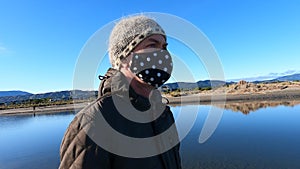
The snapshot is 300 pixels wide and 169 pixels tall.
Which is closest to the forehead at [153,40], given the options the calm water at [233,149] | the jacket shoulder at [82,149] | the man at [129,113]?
the man at [129,113]

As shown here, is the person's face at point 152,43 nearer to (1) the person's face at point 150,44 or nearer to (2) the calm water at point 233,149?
(1) the person's face at point 150,44

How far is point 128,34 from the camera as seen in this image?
6.17 ft

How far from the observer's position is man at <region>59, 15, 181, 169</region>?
1481mm

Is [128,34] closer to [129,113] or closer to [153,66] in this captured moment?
[153,66]

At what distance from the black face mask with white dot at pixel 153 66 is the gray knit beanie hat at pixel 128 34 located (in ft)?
0.34

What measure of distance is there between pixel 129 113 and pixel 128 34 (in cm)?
60

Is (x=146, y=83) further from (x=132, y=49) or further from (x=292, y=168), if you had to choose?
(x=292, y=168)

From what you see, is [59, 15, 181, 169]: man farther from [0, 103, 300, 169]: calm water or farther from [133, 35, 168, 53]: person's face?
[0, 103, 300, 169]: calm water

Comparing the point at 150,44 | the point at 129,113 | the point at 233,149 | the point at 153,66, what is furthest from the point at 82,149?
the point at 233,149

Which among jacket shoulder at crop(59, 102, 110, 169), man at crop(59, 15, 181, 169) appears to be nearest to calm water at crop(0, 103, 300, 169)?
man at crop(59, 15, 181, 169)

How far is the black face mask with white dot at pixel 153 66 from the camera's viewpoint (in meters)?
1.77

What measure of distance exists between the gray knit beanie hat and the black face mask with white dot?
103 mm

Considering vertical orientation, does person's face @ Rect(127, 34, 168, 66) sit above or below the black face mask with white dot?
above

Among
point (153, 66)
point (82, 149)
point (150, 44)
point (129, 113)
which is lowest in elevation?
point (82, 149)
